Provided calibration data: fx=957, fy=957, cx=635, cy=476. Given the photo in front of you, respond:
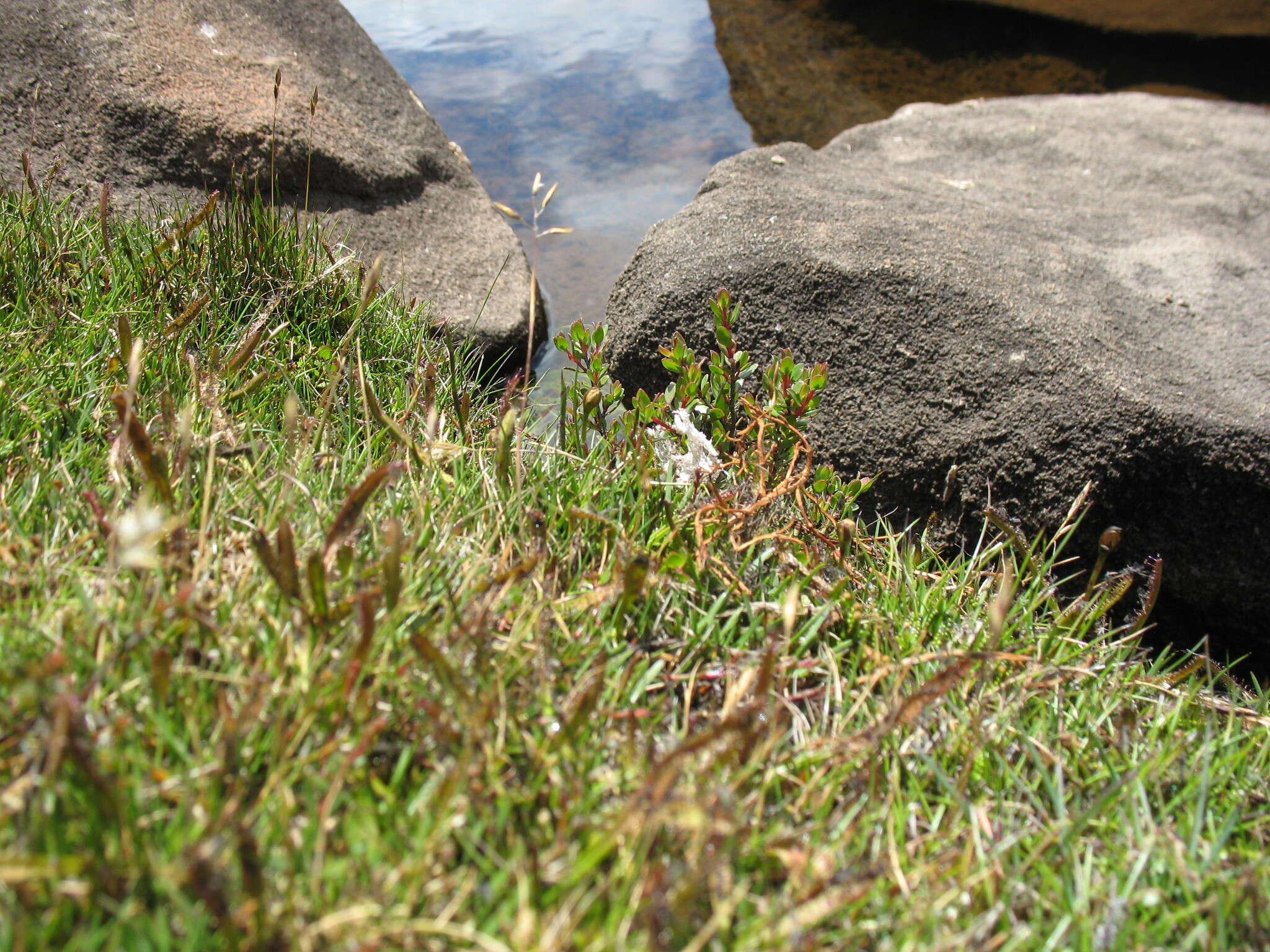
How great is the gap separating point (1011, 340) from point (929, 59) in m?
7.01

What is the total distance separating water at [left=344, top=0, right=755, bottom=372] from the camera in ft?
19.0

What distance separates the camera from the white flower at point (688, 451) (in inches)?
95.0

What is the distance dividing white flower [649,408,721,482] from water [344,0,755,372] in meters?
2.05

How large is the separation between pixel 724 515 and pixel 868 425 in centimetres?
89

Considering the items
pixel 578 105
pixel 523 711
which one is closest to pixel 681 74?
pixel 578 105

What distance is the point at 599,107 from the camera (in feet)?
24.3

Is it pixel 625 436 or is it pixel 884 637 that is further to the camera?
pixel 625 436

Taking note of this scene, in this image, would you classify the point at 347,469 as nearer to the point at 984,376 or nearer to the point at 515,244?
the point at 984,376

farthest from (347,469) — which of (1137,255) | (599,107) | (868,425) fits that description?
(599,107)

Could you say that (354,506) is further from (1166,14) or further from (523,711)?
(1166,14)

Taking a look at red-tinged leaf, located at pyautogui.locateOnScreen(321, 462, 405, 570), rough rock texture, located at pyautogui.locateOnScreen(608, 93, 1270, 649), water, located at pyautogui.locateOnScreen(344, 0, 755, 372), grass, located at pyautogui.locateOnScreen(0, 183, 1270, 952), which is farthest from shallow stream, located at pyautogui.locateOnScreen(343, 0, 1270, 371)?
red-tinged leaf, located at pyautogui.locateOnScreen(321, 462, 405, 570)

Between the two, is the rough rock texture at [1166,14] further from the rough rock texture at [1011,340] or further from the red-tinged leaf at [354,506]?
the red-tinged leaf at [354,506]

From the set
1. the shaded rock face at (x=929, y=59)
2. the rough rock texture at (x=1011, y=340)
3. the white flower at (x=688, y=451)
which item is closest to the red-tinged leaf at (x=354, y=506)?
the white flower at (x=688, y=451)

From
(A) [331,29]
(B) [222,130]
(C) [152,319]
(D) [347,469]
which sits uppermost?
(A) [331,29]
